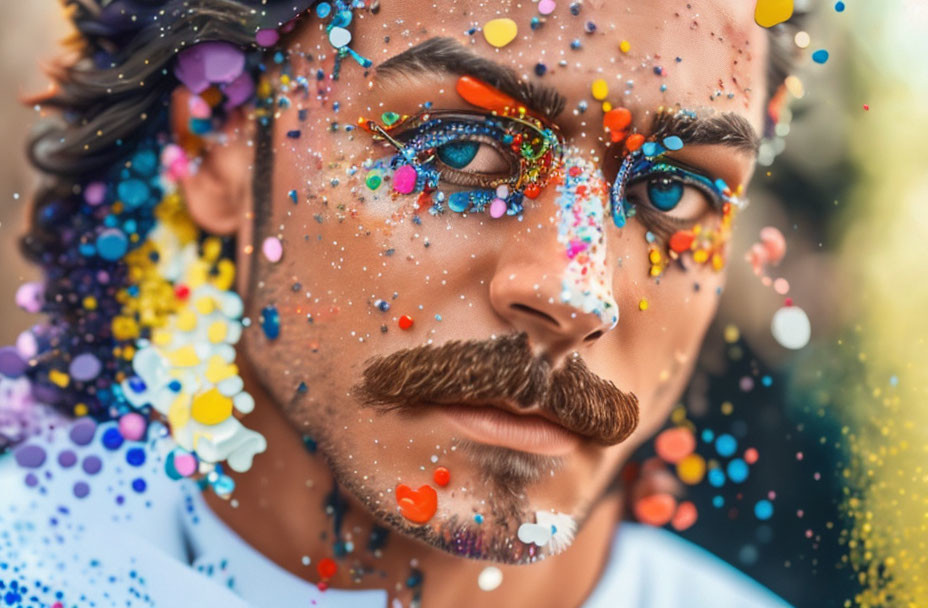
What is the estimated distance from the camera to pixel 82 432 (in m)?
1.34

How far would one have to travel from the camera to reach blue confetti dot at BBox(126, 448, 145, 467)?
135cm

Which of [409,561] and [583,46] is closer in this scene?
[583,46]

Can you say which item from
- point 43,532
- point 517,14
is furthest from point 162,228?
point 517,14

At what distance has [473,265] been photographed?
1.21 metres

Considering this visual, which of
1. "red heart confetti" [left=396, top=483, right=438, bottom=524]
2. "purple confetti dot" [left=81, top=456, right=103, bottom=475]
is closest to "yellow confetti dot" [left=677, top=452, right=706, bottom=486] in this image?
"red heart confetti" [left=396, top=483, right=438, bottom=524]

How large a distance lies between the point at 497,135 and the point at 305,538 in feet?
2.44

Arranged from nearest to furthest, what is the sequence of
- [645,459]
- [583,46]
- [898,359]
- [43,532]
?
[583,46] < [43,532] < [898,359] < [645,459]

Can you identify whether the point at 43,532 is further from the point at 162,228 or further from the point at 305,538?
the point at 162,228

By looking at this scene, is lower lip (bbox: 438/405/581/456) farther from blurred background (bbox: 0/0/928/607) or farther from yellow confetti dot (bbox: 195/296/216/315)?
blurred background (bbox: 0/0/928/607)

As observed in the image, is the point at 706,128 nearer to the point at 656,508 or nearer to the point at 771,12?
the point at 771,12

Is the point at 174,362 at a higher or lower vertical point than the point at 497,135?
lower

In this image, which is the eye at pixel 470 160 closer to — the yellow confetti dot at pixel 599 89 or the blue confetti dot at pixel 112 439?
the yellow confetti dot at pixel 599 89

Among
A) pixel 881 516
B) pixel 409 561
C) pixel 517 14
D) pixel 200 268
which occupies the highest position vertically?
pixel 517 14

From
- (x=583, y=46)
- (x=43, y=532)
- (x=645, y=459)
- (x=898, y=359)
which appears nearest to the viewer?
(x=583, y=46)
